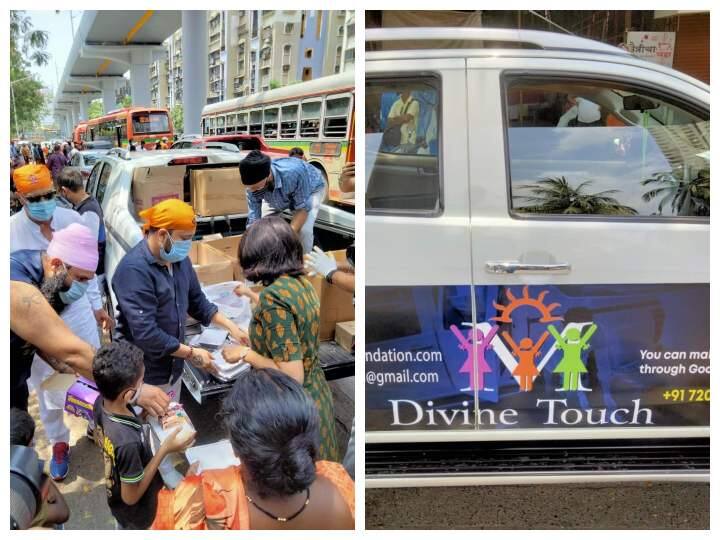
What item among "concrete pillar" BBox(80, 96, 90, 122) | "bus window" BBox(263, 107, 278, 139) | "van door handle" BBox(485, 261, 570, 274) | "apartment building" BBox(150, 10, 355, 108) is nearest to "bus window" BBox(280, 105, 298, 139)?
"bus window" BBox(263, 107, 278, 139)

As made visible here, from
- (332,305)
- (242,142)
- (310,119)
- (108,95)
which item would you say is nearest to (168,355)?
A: (332,305)

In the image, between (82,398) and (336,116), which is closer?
(82,398)

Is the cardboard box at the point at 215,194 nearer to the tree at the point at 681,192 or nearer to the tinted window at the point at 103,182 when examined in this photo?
the tinted window at the point at 103,182

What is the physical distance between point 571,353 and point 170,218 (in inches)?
57.2

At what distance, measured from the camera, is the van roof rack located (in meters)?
2.18

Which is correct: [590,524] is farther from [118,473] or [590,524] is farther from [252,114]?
[252,114]

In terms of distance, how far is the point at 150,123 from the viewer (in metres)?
2.41

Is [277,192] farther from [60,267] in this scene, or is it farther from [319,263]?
[60,267]

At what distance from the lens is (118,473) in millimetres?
1770
